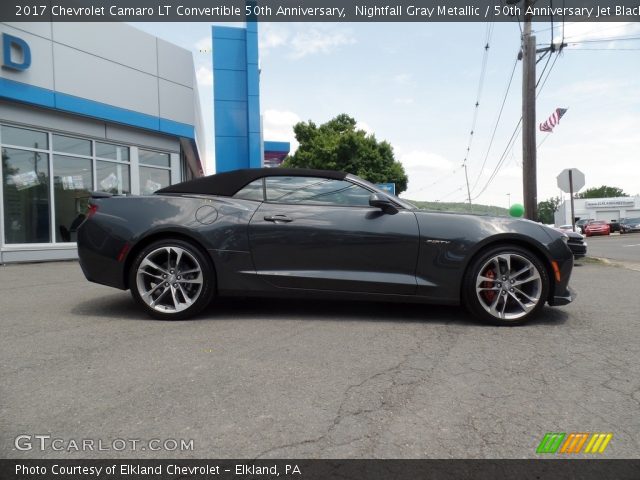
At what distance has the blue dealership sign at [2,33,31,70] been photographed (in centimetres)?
879

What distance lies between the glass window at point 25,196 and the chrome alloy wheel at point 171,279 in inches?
303

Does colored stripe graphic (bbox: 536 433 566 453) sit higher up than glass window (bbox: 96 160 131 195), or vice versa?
glass window (bbox: 96 160 131 195)

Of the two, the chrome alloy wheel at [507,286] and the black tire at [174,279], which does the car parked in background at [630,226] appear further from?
the black tire at [174,279]

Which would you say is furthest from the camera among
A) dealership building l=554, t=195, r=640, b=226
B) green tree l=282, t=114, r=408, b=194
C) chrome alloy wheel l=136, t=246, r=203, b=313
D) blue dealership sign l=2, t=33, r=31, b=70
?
dealership building l=554, t=195, r=640, b=226

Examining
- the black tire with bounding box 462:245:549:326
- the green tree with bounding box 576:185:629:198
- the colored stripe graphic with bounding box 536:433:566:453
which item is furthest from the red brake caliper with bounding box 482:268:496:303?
the green tree with bounding box 576:185:629:198

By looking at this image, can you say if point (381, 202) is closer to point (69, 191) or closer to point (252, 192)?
point (252, 192)

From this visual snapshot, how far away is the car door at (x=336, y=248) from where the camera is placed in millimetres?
3568

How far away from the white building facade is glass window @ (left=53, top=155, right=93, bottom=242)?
0.08 ft

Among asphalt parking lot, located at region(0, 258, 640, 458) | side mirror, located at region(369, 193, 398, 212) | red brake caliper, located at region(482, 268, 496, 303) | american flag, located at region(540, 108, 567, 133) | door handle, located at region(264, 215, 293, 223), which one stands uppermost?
american flag, located at region(540, 108, 567, 133)

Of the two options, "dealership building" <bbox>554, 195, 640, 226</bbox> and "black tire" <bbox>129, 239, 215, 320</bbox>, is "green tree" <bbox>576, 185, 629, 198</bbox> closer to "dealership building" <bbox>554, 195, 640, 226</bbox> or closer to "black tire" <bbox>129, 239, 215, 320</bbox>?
"dealership building" <bbox>554, 195, 640, 226</bbox>

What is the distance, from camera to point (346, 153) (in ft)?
114

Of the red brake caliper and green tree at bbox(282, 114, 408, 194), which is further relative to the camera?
green tree at bbox(282, 114, 408, 194)

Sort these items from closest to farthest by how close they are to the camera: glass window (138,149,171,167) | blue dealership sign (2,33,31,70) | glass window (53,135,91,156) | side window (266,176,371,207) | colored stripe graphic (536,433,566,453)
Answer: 1. colored stripe graphic (536,433,566,453)
2. side window (266,176,371,207)
3. blue dealership sign (2,33,31,70)
4. glass window (53,135,91,156)
5. glass window (138,149,171,167)

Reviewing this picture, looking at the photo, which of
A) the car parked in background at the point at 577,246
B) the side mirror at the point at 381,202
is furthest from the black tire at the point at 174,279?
the car parked in background at the point at 577,246
